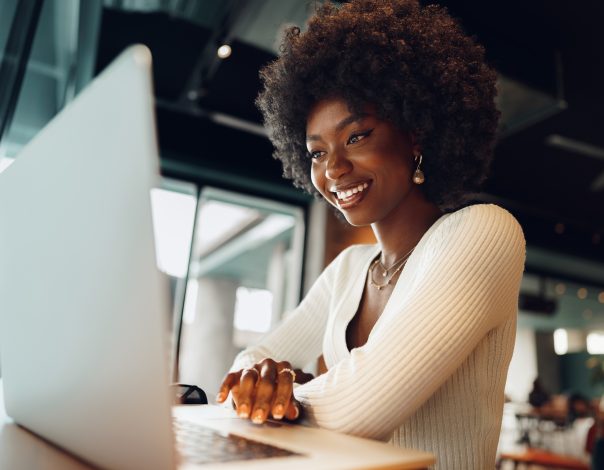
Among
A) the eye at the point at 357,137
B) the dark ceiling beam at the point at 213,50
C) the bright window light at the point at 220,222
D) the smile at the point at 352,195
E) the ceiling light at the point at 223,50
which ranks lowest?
the smile at the point at 352,195

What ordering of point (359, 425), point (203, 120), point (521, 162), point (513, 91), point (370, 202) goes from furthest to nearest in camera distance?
point (521, 162) → point (203, 120) → point (513, 91) → point (370, 202) → point (359, 425)

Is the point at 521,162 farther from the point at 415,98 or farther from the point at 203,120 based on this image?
the point at 415,98

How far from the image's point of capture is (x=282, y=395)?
73 centimetres

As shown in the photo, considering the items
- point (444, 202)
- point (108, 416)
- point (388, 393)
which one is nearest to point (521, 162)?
point (444, 202)

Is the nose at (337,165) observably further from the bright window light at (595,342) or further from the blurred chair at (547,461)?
the bright window light at (595,342)

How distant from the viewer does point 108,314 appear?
38 centimetres

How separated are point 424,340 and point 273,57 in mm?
3489

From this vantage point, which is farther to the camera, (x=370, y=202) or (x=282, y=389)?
(x=370, y=202)

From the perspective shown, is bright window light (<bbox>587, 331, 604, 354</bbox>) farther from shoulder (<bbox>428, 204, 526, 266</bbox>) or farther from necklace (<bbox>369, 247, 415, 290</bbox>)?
shoulder (<bbox>428, 204, 526, 266</bbox>)

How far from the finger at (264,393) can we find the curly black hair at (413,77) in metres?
0.70

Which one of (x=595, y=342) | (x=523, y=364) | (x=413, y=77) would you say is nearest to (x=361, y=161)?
(x=413, y=77)

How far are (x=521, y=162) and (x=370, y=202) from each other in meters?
4.91

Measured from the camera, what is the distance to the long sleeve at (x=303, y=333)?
4.20 feet

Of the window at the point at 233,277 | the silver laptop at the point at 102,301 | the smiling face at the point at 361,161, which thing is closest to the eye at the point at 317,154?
the smiling face at the point at 361,161
